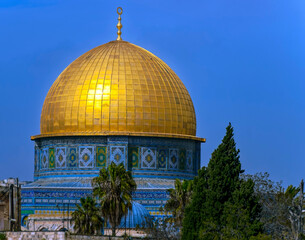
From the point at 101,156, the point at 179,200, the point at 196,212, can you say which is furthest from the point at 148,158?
the point at 196,212

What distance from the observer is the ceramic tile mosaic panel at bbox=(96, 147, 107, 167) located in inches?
2911

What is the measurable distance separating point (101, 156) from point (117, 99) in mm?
3185

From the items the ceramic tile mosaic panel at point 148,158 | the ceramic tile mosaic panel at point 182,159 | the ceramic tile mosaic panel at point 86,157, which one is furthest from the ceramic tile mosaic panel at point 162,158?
the ceramic tile mosaic panel at point 86,157

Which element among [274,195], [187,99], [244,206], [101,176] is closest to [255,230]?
[244,206]

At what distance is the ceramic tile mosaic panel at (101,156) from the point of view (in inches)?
2911

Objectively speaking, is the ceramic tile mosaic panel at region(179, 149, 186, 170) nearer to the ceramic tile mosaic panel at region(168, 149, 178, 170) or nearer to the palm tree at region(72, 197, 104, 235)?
the ceramic tile mosaic panel at region(168, 149, 178, 170)

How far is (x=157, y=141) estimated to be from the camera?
74562 mm

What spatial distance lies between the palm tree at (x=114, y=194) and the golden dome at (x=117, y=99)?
48.6ft

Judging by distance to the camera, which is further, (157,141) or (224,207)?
(157,141)

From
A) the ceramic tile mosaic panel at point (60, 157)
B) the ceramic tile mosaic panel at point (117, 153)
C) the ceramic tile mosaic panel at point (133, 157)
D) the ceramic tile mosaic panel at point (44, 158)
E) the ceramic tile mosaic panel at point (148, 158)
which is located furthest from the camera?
the ceramic tile mosaic panel at point (44, 158)

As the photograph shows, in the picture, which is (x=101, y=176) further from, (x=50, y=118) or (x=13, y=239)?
(x=50, y=118)

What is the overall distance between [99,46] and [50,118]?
506cm

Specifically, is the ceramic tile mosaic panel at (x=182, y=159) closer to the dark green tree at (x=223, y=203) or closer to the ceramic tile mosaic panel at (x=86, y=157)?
the ceramic tile mosaic panel at (x=86, y=157)

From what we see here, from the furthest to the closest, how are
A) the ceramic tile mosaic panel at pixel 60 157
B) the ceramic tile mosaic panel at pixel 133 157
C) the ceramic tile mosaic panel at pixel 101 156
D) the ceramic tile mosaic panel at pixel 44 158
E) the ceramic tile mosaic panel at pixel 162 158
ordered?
1. the ceramic tile mosaic panel at pixel 44 158
2. the ceramic tile mosaic panel at pixel 60 157
3. the ceramic tile mosaic panel at pixel 162 158
4. the ceramic tile mosaic panel at pixel 133 157
5. the ceramic tile mosaic panel at pixel 101 156
